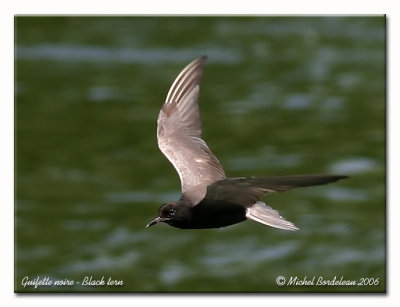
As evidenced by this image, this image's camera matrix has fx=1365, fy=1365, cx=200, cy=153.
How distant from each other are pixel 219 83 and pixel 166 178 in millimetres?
1529

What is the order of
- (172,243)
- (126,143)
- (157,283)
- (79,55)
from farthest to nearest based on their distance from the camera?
(79,55) → (126,143) → (172,243) → (157,283)

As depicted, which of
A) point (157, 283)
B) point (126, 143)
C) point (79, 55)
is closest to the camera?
point (157, 283)

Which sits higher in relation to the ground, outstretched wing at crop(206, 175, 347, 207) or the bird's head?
outstretched wing at crop(206, 175, 347, 207)

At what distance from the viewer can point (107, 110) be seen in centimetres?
1666

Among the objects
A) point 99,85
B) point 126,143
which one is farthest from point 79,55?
point 126,143

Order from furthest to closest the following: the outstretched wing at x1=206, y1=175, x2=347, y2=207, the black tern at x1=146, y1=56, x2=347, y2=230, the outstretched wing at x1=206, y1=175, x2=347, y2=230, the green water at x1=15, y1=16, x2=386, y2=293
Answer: the green water at x1=15, y1=16, x2=386, y2=293 → the black tern at x1=146, y1=56, x2=347, y2=230 → the outstretched wing at x1=206, y1=175, x2=347, y2=230 → the outstretched wing at x1=206, y1=175, x2=347, y2=207

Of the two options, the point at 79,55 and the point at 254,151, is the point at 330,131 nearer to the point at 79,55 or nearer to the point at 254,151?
the point at 254,151

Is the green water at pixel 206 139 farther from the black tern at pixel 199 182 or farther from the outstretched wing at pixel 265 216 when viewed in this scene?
the outstretched wing at pixel 265 216

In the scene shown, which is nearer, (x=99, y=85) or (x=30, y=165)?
(x=30, y=165)

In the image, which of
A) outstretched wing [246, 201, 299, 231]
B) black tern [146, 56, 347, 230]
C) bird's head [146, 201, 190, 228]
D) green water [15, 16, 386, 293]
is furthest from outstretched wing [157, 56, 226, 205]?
green water [15, 16, 386, 293]

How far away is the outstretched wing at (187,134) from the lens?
341 inches

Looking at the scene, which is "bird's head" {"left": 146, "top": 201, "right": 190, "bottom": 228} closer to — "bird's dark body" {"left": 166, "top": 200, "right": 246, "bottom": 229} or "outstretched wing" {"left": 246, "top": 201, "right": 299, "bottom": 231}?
"bird's dark body" {"left": 166, "top": 200, "right": 246, "bottom": 229}

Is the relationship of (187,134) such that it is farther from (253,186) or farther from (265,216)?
(253,186)

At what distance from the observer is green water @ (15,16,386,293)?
14.8 metres
